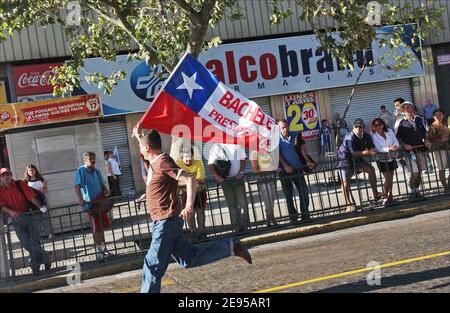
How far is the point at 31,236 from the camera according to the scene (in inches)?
389

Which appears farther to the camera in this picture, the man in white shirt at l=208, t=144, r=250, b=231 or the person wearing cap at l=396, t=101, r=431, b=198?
the person wearing cap at l=396, t=101, r=431, b=198

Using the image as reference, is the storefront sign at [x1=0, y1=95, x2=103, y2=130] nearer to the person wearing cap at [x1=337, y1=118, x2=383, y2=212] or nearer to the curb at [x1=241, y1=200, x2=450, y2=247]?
the curb at [x1=241, y1=200, x2=450, y2=247]

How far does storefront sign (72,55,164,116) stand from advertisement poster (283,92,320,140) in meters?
4.85

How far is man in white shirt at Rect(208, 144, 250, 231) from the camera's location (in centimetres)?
1087

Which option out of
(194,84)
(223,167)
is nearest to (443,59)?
(223,167)

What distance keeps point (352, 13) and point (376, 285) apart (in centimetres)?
567

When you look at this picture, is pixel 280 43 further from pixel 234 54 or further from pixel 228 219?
pixel 228 219

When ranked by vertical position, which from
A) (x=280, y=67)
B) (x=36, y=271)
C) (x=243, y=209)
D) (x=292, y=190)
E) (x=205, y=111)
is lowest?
(x=36, y=271)

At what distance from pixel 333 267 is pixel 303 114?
1541cm

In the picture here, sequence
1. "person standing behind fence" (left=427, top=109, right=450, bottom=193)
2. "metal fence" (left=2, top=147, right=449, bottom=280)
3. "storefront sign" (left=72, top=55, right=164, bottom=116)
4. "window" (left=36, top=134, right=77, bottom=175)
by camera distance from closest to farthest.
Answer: "metal fence" (left=2, top=147, right=449, bottom=280) → "person standing behind fence" (left=427, top=109, right=450, bottom=193) → "window" (left=36, top=134, right=77, bottom=175) → "storefront sign" (left=72, top=55, right=164, bottom=116)

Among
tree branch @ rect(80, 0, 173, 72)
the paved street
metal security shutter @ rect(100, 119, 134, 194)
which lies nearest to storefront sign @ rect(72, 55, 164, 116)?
metal security shutter @ rect(100, 119, 134, 194)

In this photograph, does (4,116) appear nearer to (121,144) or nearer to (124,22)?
(124,22)

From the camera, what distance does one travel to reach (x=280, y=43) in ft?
73.5
